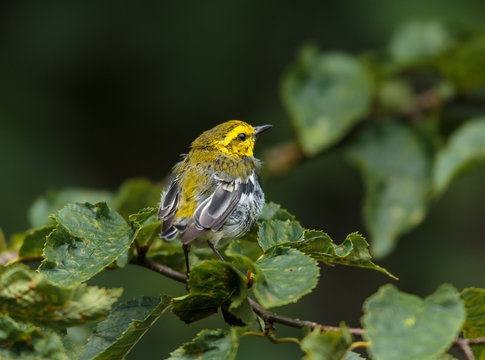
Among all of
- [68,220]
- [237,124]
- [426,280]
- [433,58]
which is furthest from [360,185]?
[68,220]

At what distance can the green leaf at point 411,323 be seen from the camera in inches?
54.9

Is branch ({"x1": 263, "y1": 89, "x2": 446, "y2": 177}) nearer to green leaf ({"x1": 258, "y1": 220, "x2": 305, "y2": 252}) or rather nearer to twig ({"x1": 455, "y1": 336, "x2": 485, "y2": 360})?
green leaf ({"x1": 258, "y1": 220, "x2": 305, "y2": 252})

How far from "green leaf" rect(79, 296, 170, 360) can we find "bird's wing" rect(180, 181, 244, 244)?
0.39 meters

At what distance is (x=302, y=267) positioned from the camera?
169 centimetres

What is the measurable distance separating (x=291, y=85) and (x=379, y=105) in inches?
23.3

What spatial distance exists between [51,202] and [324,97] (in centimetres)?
164

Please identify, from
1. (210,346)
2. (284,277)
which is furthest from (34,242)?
(284,277)

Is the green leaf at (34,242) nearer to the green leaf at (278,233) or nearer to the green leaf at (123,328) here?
the green leaf at (123,328)

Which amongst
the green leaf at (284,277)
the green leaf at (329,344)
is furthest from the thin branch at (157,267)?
the green leaf at (329,344)

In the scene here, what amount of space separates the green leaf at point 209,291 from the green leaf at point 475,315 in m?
0.58

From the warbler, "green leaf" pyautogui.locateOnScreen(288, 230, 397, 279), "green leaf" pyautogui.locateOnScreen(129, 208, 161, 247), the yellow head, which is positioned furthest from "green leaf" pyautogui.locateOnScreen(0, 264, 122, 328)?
the yellow head

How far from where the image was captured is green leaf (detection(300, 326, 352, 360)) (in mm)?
1548

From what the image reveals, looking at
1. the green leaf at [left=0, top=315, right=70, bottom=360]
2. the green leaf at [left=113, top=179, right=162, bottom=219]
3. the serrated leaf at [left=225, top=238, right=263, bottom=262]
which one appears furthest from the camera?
the green leaf at [left=113, top=179, right=162, bottom=219]

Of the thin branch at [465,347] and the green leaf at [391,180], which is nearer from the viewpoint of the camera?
the thin branch at [465,347]
